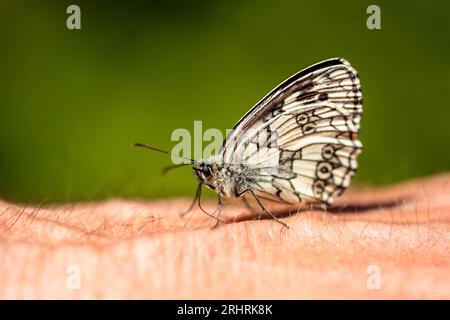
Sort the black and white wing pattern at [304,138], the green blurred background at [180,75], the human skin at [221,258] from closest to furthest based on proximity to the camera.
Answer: the human skin at [221,258]
the black and white wing pattern at [304,138]
the green blurred background at [180,75]

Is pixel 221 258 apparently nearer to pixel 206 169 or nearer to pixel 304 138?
pixel 206 169

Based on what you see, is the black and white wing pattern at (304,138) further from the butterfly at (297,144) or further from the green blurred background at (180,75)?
the green blurred background at (180,75)

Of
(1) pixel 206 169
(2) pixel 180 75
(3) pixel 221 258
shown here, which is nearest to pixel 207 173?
(1) pixel 206 169

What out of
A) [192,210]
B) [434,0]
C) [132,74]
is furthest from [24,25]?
[434,0]

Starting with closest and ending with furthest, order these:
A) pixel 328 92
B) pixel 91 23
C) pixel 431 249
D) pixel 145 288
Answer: pixel 145 288 → pixel 431 249 → pixel 328 92 → pixel 91 23

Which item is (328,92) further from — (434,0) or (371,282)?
(434,0)

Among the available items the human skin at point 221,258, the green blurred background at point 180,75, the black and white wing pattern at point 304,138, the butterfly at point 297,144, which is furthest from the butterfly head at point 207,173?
the green blurred background at point 180,75

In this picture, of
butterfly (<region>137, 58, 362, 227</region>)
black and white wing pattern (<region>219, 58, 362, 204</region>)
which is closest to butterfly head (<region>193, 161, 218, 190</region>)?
butterfly (<region>137, 58, 362, 227</region>)
